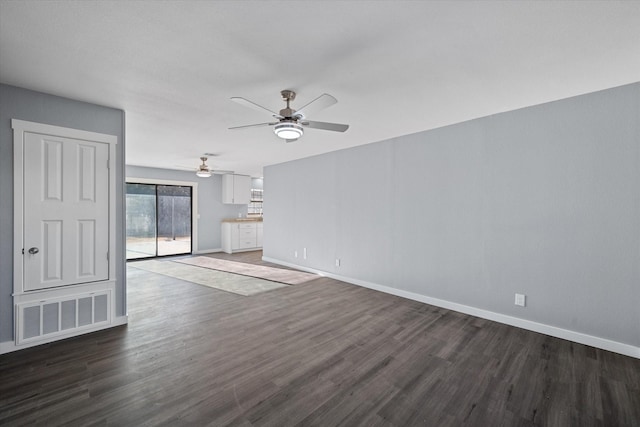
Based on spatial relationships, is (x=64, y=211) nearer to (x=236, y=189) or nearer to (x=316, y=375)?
(x=316, y=375)

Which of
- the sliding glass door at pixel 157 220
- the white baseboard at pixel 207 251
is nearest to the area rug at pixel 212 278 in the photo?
the sliding glass door at pixel 157 220

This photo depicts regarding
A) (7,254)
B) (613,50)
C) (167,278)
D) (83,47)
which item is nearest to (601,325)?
(613,50)

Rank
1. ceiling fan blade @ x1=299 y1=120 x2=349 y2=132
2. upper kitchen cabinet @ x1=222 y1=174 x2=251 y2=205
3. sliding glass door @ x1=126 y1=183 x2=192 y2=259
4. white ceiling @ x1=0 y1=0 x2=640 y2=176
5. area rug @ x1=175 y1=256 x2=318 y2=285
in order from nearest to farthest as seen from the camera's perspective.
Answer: white ceiling @ x1=0 y1=0 x2=640 y2=176
ceiling fan blade @ x1=299 y1=120 x2=349 y2=132
area rug @ x1=175 y1=256 x2=318 y2=285
sliding glass door @ x1=126 y1=183 x2=192 y2=259
upper kitchen cabinet @ x1=222 y1=174 x2=251 y2=205

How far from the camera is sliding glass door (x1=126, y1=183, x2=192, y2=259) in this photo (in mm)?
7004

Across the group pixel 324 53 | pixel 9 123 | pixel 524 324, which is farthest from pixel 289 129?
pixel 524 324

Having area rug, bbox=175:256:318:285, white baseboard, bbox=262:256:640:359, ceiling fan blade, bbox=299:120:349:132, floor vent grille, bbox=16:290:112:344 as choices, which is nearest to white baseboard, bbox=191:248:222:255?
area rug, bbox=175:256:318:285

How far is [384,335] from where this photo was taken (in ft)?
9.27

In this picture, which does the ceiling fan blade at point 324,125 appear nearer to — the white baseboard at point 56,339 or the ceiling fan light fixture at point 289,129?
the ceiling fan light fixture at point 289,129

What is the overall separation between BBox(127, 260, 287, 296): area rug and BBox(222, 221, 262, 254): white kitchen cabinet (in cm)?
183

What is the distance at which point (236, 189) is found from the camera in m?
8.34

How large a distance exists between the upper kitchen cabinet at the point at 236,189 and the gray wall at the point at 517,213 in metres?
4.53

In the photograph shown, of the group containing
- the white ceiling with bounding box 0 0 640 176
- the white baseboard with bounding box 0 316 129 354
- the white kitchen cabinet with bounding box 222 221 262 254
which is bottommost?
the white baseboard with bounding box 0 316 129 354

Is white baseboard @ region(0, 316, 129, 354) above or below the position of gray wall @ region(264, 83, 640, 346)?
Answer: below

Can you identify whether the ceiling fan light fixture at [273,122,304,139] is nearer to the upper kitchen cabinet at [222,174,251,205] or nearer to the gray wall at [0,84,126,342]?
the gray wall at [0,84,126,342]
